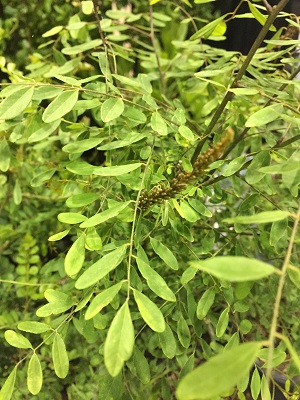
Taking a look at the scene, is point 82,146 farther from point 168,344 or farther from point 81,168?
point 168,344

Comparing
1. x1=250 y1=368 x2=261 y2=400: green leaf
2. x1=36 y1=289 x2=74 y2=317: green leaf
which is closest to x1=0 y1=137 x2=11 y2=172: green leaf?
x1=36 y1=289 x2=74 y2=317: green leaf

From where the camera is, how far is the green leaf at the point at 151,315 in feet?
1.21

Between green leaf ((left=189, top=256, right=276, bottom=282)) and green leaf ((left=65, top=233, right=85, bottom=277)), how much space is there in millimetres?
205

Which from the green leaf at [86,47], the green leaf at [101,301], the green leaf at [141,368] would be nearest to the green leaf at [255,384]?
the green leaf at [141,368]

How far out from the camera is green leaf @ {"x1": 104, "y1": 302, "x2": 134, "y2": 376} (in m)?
0.31

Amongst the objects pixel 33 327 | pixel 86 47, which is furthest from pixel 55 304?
pixel 86 47

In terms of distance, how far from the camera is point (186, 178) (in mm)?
417

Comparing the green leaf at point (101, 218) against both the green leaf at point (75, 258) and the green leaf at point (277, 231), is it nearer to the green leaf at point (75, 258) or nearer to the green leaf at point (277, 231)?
the green leaf at point (75, 258)

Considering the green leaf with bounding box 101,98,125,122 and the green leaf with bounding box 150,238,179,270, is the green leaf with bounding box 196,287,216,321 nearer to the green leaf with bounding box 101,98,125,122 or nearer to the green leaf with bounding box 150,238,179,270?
the green leaf with bounding box 150,238,179,270

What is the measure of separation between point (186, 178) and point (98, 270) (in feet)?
0.40

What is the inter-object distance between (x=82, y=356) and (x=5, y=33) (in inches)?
32.4

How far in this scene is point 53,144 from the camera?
1.06 m

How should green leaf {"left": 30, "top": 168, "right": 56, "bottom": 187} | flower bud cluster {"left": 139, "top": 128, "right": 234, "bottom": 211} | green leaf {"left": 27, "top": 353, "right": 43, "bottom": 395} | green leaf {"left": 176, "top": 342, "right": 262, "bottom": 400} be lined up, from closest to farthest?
green leaf {"left": 176, "top": 342, "right": 262, "bottom": 400} → flower bud cluster {"left": 139, "top": 128, "right": 234, "bottom": 211} → green leaf {"left": 27, "top": 353, "right": 43, "bottom": 395} → green leaf {"left": 30, "top": 168, "right": 56, "bottom": 187}

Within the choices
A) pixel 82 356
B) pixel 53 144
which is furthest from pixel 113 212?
pixel 53 144
